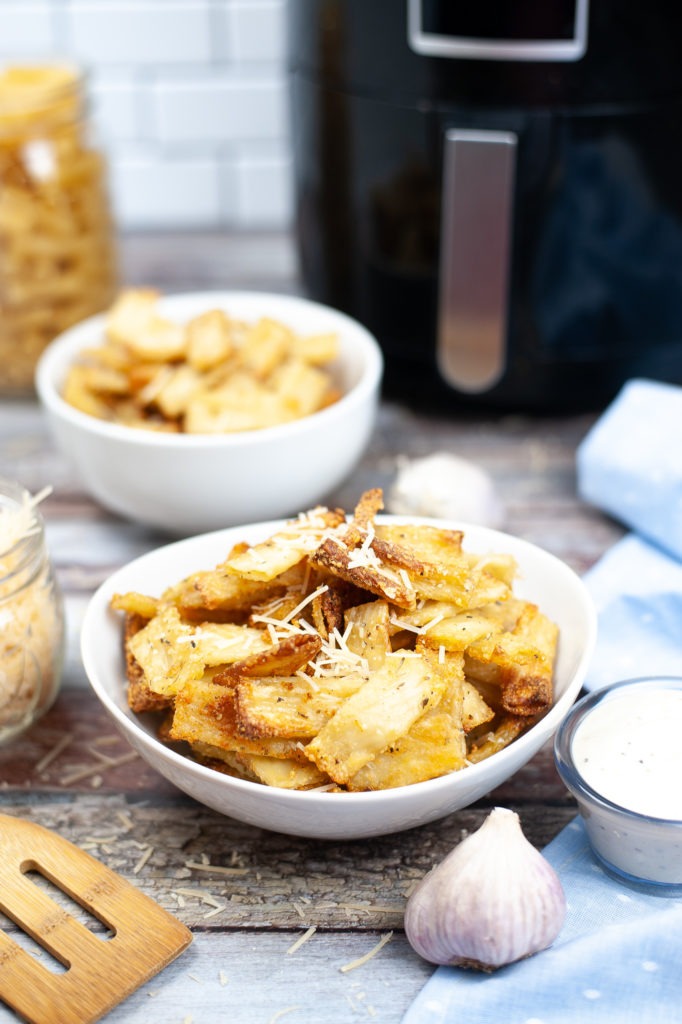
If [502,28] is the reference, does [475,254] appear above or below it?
below

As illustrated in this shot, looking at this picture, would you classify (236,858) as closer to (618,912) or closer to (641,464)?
(618,912)

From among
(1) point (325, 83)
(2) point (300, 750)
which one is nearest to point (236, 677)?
(2) point (300, 750)

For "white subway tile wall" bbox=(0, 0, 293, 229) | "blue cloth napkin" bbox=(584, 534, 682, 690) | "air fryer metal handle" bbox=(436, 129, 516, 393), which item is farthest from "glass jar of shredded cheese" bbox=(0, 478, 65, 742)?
"white subway tile wall" bbox=(0, 0, 293, 229)

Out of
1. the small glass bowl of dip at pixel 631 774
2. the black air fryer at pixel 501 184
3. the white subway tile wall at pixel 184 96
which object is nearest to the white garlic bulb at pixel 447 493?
the black air fryer at pixel 501 184

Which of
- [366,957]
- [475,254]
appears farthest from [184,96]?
[366,957]

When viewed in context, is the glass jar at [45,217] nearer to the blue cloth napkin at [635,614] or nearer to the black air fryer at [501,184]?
the black air fryer at [501,184]
